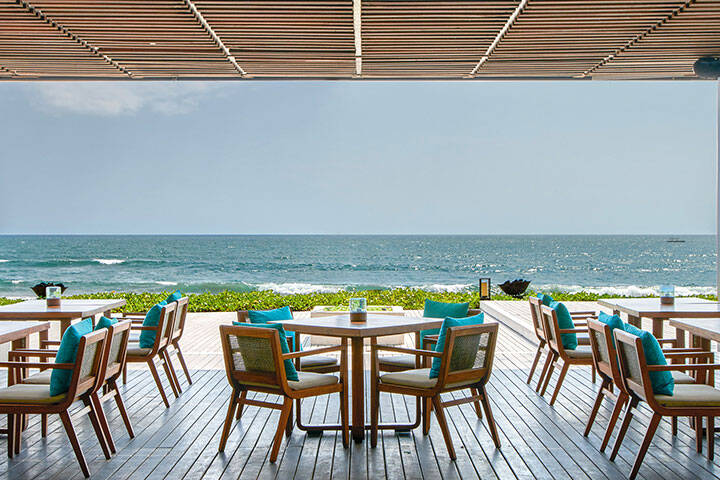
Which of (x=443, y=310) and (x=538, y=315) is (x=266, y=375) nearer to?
(x=443, y=310)

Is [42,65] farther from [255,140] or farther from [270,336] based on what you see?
[255,140]

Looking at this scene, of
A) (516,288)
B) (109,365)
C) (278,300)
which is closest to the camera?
(109,365)

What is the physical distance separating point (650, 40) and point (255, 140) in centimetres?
3995

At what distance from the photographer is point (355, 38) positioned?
5402mm

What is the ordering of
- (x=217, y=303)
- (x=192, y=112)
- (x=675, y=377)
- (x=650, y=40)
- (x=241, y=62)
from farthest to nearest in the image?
(x=192, y=112), (x=217, y=303), (x=241, y=62), (x=650, y=40), (x=675, y=377)

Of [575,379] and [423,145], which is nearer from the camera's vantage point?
[575,379]

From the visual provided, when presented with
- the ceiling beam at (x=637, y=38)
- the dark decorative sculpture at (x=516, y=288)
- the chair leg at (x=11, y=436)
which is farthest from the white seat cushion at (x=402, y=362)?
the dark decorative sculpture at (x=516, y=288)

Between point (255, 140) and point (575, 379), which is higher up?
point (255, 140)

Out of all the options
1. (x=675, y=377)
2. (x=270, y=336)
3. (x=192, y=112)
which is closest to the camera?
(x=270, y=336)

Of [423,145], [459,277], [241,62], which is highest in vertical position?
[423,145]

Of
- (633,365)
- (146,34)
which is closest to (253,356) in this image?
(633,365)

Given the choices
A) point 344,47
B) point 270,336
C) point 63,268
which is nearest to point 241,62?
point 344,47

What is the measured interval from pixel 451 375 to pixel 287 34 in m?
2.97

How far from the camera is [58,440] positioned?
4.27 metres
